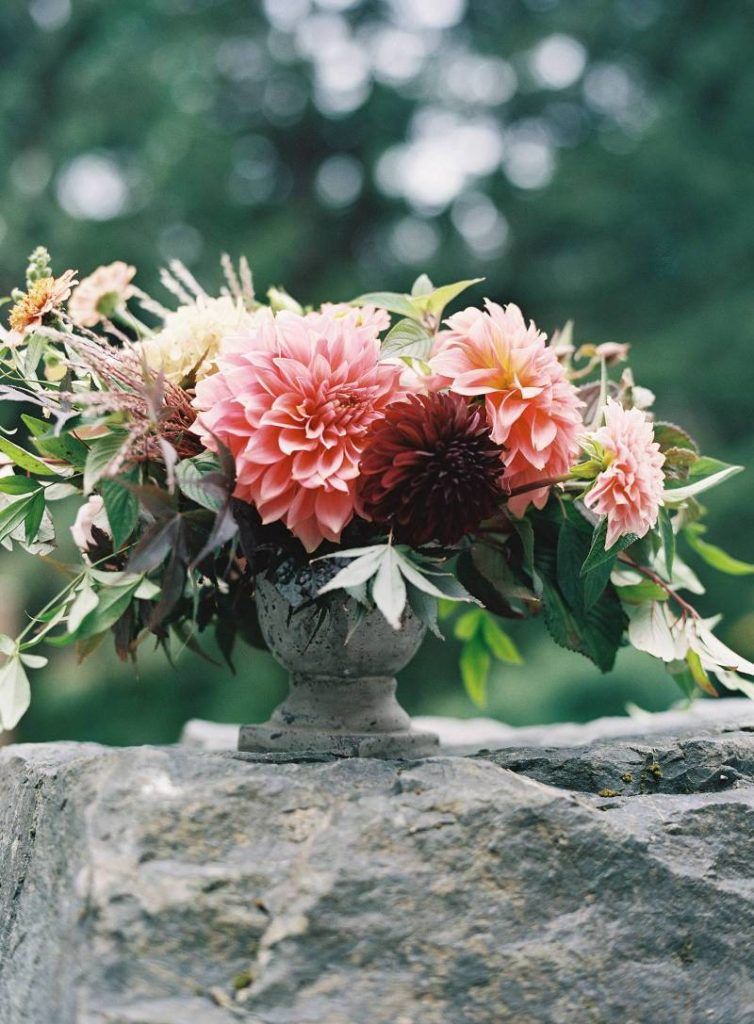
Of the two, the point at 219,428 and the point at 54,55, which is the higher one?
the point at 54,55

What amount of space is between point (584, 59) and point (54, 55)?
6.58ft

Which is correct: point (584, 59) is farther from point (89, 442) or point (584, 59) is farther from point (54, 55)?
point (89, 442)

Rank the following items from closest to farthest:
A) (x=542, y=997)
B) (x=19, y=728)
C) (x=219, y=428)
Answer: (x=542, y=997)
(x=219, y=428)
(x=19, y=728)

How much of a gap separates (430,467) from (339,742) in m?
0.29

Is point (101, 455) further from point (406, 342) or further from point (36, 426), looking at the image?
point (406, 342)

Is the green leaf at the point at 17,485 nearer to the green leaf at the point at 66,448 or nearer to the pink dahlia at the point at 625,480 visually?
the green leaf at the point at 66,448

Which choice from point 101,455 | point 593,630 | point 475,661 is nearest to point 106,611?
point 101,455

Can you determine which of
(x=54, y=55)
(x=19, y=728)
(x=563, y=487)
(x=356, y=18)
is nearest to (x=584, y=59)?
(x=356, y=18)

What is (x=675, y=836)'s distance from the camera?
802mm

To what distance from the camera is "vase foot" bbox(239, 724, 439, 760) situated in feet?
3.05

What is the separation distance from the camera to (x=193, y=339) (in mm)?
945

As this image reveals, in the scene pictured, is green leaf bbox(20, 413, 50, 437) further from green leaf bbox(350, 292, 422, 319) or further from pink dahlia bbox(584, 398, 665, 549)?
pink dahlia bbox(584, 398, 665, 549)

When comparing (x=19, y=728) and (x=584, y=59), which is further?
(x=584, y=59)

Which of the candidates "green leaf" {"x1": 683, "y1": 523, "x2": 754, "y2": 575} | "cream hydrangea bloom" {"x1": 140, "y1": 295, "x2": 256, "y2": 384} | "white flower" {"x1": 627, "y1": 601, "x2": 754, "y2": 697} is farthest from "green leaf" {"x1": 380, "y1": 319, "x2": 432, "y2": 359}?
"green leaf" {"x1": 683, "y1": 523, "x2": 754, "y2": 575}
